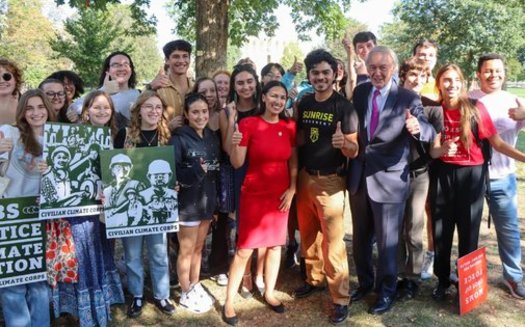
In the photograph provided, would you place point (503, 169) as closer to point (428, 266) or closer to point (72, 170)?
point (428, 266)

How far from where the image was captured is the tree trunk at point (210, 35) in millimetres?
7395

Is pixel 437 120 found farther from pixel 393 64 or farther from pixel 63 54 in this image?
pixel 63 54

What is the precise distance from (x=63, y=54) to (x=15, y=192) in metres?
24.7

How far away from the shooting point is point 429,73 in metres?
4.55

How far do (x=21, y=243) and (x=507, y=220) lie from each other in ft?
14.9

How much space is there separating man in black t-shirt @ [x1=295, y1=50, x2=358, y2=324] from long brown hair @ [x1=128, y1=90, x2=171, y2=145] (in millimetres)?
1269

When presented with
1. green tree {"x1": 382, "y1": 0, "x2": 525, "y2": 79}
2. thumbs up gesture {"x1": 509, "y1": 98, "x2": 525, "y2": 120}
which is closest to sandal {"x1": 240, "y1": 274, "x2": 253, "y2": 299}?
thumbs up gesture {"x1": 509, "y1": 98, "x2": 525, "y2": 120}

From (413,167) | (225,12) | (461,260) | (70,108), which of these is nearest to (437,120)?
(413,167)

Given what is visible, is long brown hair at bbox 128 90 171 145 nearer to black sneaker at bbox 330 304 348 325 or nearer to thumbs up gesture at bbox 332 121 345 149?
thumbs up gesture at bbox 332 121 345 149

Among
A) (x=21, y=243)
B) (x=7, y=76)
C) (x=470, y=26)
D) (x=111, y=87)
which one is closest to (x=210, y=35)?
(x=111, y=87)

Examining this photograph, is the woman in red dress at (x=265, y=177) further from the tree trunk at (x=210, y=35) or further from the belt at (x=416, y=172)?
the tree trunk at (x=210, y=35)

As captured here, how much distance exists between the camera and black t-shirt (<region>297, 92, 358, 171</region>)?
3738 millimetres

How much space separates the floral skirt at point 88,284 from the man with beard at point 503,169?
3.82 meters

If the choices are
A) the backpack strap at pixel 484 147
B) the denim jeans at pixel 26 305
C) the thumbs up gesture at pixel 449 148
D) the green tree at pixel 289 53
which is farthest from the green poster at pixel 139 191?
the green tree at pixel 289 53
